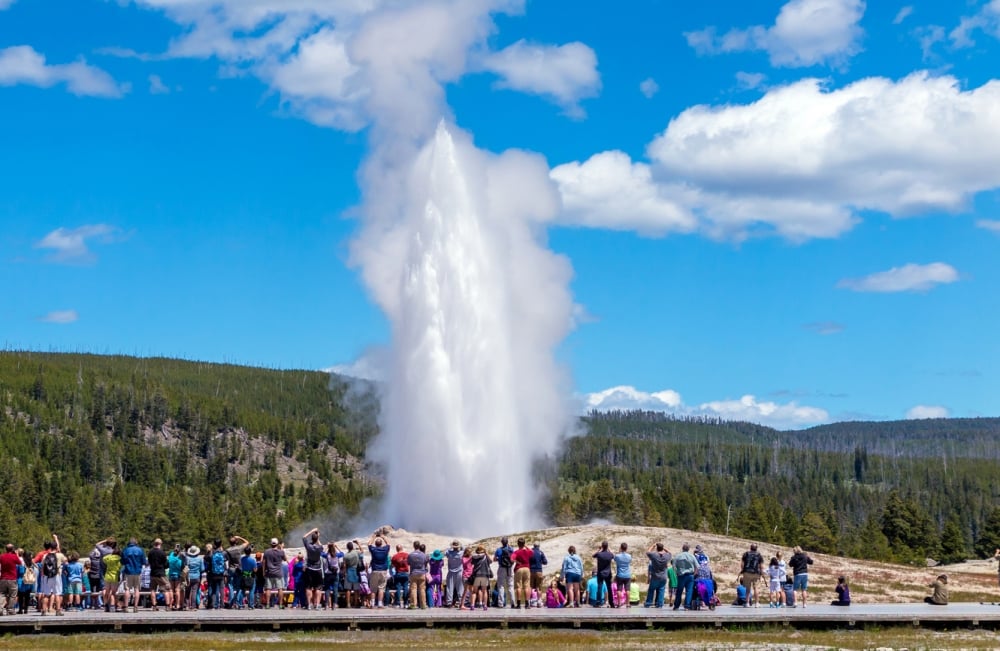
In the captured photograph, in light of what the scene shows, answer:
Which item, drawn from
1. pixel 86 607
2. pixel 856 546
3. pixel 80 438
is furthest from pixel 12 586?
pixel 80 438

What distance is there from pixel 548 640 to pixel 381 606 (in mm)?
6583

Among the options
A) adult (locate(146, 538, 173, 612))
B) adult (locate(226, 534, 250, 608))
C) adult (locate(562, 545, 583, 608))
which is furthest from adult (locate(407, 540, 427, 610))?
adult (locate(146, 538, 173, 612))

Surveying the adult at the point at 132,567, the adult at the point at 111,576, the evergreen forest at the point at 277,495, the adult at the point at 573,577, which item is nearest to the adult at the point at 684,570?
the adult at the point at 573,577

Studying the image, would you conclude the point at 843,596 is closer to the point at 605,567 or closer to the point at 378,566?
the point at 605,567

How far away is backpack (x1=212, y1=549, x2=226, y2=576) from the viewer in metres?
29.0

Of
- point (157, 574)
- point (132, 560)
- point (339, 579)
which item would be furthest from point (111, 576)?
→ point (339, 579)

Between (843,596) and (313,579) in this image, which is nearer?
(313,579)

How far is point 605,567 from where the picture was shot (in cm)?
2936

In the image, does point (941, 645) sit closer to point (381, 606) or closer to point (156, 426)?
point (381, 606)

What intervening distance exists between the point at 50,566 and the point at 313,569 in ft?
19.8

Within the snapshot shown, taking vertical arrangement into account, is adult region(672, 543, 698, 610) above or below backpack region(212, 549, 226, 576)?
below

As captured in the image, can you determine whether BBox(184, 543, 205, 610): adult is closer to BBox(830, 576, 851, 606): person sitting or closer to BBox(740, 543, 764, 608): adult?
BBox(740, 543, 764, 608): adult

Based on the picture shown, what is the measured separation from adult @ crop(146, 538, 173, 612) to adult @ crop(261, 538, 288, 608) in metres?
2.32

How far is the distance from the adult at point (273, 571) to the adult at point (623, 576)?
8.14m
